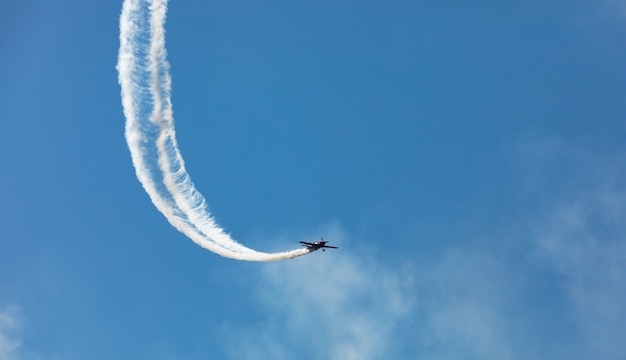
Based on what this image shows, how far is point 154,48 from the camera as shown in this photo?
273 ft

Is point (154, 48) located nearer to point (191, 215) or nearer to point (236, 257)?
point (191, 215)

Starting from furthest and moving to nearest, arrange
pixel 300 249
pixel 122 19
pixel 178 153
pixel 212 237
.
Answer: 1. pixel 300 249
2. pixel 212 237
3. pixel 178 153
4. pixel 122 19

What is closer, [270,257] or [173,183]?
[173,183]

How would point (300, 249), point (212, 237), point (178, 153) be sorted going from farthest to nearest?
point (300, 249)
point (212, 237)
point (178, 153)

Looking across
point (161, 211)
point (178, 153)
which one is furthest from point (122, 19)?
point (161, 211)

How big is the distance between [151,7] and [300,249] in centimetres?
3366

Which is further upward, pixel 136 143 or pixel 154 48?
pixel 154 48

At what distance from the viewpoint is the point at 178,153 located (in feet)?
288

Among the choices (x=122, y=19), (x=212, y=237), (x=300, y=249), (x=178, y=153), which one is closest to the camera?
(x=122, y=19)

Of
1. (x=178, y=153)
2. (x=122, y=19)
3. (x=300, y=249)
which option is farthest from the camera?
(x=300, y=249)

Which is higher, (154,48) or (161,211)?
(154,48)

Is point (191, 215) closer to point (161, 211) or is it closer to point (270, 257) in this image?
point (161, 211)

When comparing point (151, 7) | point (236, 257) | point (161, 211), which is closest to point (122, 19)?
point (151, 7)

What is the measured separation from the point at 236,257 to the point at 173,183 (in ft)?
41.2
